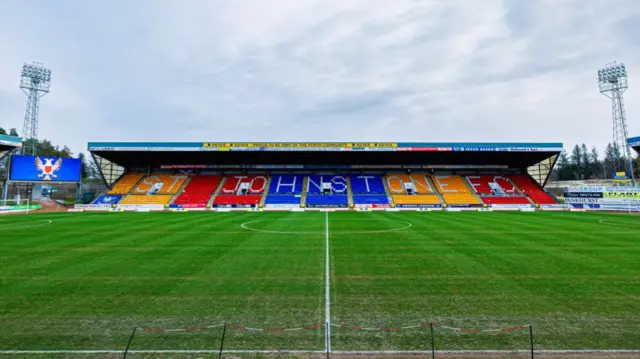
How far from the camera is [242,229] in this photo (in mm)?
22219

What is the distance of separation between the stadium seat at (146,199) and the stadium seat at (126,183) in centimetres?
285

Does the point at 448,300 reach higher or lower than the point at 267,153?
lower

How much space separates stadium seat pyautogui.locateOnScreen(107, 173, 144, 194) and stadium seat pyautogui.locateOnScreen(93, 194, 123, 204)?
1.01 m

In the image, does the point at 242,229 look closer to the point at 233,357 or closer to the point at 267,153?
the point at 233,357

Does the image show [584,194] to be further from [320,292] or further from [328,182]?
[320,292]

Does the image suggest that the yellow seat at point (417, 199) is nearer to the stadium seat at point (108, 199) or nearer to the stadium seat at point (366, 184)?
the stadium seat at point (366, 184)

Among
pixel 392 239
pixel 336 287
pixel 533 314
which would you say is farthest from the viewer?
pixel 392 239

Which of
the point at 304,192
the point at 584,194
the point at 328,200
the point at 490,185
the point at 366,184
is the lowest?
the point at 328,200

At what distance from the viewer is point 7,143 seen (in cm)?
3922

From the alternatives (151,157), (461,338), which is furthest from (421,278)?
(151,157)

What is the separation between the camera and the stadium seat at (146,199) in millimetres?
46625

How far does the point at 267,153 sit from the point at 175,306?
1749 inches

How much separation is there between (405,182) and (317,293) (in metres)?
46.4

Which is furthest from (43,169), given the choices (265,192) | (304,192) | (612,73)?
(612,73)
